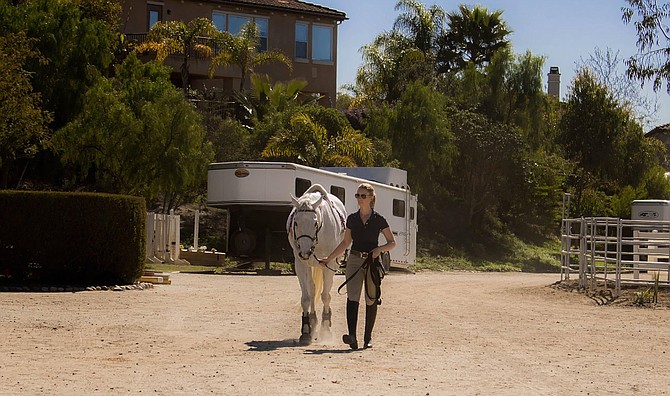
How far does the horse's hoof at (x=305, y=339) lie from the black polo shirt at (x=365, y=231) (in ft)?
4.03

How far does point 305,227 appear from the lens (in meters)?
12.6

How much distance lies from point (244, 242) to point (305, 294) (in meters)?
16.6

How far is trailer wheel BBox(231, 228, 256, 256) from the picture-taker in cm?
2947

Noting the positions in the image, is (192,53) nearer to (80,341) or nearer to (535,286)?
(535,286)

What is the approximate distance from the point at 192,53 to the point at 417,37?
15837 mm

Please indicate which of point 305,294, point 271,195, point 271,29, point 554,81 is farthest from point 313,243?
point 554,81

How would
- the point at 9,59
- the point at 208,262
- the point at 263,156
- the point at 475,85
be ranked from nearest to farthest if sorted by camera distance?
the point at 9,59
the point at 208,262
the point at 263,156
the point at 475,85

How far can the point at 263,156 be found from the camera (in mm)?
37875

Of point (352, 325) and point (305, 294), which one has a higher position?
point (305, 294)

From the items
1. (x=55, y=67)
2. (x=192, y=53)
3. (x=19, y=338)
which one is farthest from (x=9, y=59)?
(x=192, y=53)

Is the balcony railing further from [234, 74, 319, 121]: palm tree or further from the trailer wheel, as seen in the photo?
the trailer wheel

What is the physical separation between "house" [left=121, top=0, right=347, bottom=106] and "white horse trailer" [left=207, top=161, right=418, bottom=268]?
1650 cm

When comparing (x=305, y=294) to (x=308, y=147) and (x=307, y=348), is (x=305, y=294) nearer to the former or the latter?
(x=307, y=348)

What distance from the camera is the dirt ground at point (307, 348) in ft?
31.1
